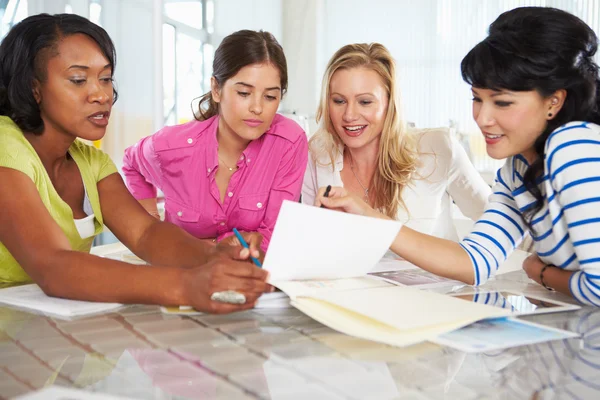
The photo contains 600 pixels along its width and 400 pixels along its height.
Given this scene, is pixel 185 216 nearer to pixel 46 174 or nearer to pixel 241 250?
pixel 46 174

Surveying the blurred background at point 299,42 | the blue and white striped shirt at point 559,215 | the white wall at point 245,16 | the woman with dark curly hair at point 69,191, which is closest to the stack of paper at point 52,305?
the woman with dark curly hair at point 69,191

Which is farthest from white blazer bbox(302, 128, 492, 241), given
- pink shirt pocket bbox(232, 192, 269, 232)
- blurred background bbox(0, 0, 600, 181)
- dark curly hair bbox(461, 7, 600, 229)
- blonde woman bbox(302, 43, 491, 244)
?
blurred background bbox(0, 0, 600, 181)

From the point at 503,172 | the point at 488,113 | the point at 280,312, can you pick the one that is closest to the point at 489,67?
the point at 488,113

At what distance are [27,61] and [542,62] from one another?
40.9 inches

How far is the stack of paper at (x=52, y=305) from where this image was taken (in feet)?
3.14

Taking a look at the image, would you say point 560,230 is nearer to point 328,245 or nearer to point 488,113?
point 488,113

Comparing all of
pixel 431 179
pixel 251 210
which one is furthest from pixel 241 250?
pixel 431 179

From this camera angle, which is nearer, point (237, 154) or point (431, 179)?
point (237, 154)

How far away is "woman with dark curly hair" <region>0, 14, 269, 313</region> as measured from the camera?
1010mm

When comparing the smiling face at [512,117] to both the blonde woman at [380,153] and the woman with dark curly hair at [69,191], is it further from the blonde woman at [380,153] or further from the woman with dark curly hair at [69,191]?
the blonde woman at [380,153]

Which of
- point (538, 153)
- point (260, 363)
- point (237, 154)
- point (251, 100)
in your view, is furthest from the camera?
point (237, 154)

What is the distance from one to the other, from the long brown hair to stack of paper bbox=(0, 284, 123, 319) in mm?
1022

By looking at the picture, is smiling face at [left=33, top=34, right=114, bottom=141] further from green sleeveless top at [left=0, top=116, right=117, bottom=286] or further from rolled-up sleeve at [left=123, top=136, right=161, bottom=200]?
rolled-up sleeve at [left=123, top=136, right=161, bottom=200]

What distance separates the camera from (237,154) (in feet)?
6.56
